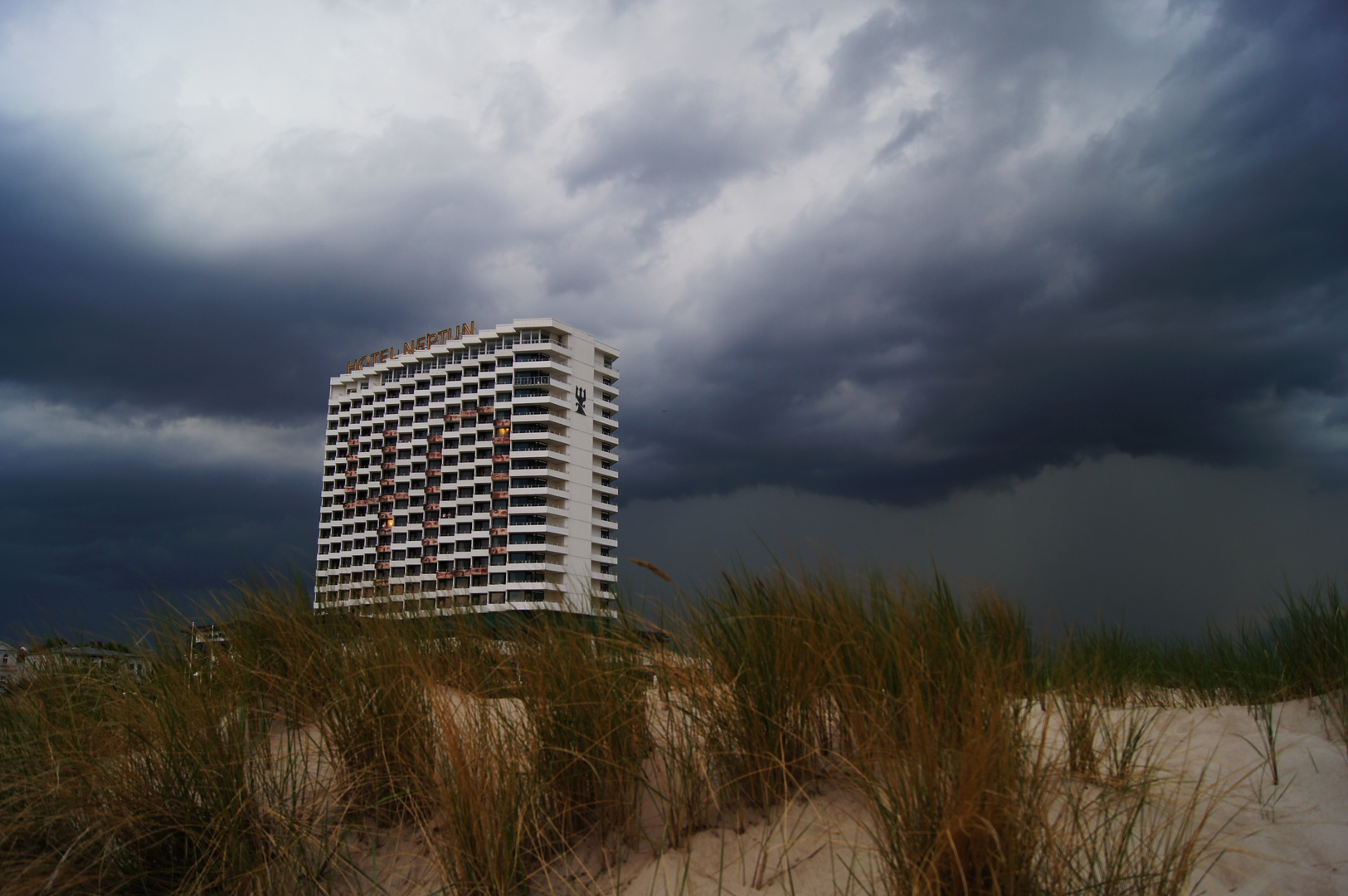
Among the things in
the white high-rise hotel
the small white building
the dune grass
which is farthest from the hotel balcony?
the dune grass

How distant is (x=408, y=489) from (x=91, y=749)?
3439 inches

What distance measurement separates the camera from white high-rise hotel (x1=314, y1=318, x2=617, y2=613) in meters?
77.7

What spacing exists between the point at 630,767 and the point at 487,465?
80433 millimetres

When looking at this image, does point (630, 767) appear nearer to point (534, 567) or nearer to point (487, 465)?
point (534, 567)

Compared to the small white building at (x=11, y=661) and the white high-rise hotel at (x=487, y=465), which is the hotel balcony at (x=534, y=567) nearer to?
the white high-rise hotel at (x=487, y=465)

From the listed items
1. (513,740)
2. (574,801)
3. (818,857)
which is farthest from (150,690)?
(818,857)

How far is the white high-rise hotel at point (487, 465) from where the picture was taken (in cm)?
7769

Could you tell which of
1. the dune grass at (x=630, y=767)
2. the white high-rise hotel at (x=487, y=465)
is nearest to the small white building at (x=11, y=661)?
the dune grass at (x=630, y=767)

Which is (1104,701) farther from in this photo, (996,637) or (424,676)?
(424,676)

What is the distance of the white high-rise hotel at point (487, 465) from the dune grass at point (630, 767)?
233ft

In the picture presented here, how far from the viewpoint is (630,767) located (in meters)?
2.88

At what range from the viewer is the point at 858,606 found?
3.48 metres

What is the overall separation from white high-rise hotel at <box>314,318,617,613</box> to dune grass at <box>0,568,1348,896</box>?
70884mm

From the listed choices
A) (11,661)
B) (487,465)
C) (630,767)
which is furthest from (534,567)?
(630,767)
